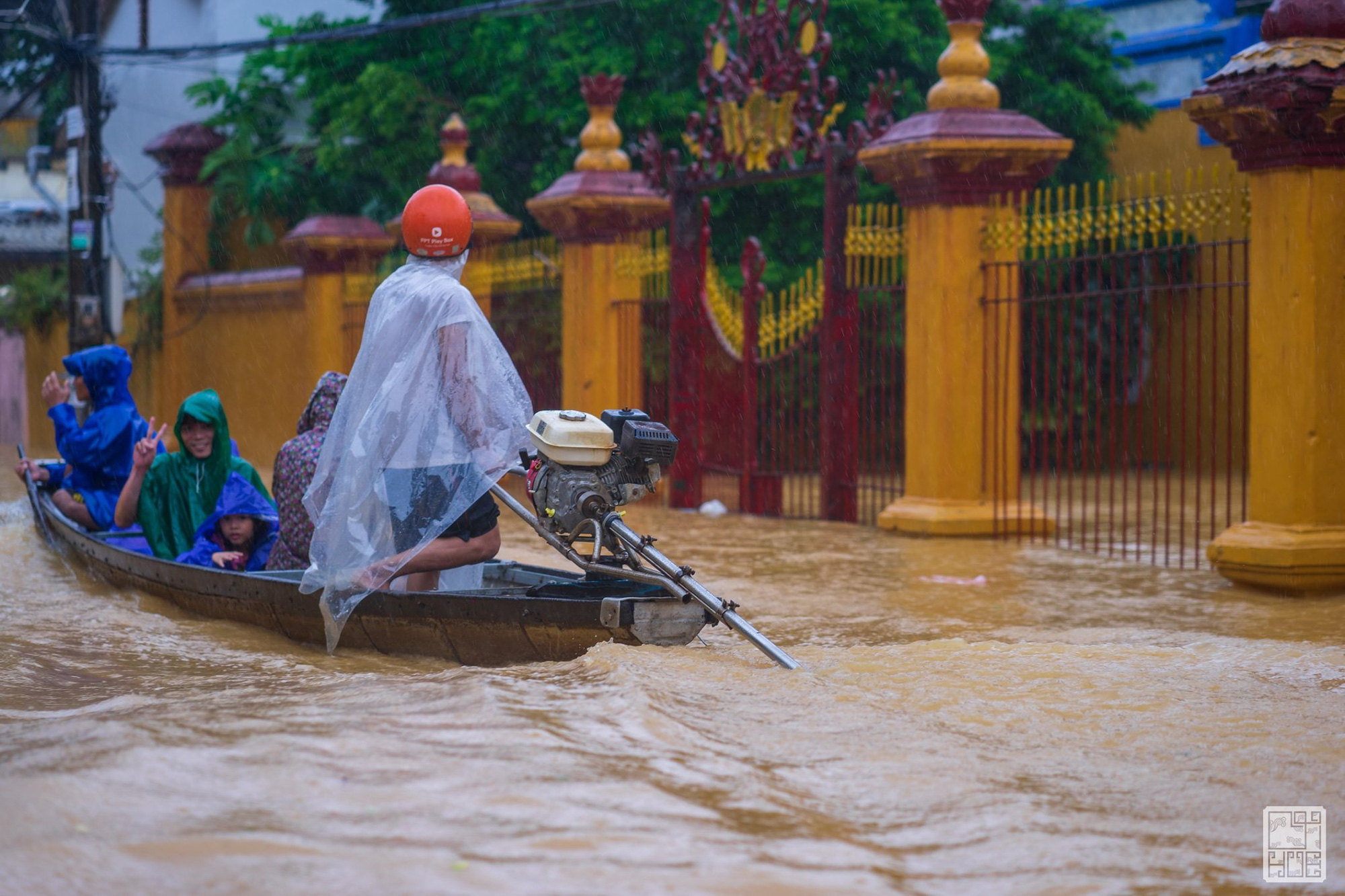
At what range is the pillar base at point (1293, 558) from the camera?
816 centimetres

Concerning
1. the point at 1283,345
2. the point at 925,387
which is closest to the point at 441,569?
the point at 1283,345

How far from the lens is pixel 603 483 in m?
5.75

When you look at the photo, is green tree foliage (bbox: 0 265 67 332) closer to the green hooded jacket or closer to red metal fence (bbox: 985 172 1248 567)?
red metal fence (bbox: 985 172 1248 567)

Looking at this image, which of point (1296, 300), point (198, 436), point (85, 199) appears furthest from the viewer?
point (85, 199)

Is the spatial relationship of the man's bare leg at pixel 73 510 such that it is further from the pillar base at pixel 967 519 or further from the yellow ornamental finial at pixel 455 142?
the yellow ornamental finial at pixel 455 142

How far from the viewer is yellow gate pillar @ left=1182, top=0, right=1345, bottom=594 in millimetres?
8156

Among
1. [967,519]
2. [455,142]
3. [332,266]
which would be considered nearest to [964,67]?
[967,519]

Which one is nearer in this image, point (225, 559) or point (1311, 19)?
point (225, 559)

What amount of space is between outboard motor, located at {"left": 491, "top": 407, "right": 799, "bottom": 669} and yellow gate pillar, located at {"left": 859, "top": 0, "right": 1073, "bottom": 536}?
5.43 meters

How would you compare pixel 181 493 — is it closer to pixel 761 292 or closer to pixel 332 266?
pixel 761 292

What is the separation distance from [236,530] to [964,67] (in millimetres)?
6052

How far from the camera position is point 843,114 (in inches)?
704

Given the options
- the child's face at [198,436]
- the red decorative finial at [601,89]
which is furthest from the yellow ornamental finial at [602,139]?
the child's face at [198,436]

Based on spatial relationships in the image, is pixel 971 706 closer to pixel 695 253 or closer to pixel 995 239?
pixel 995 239
